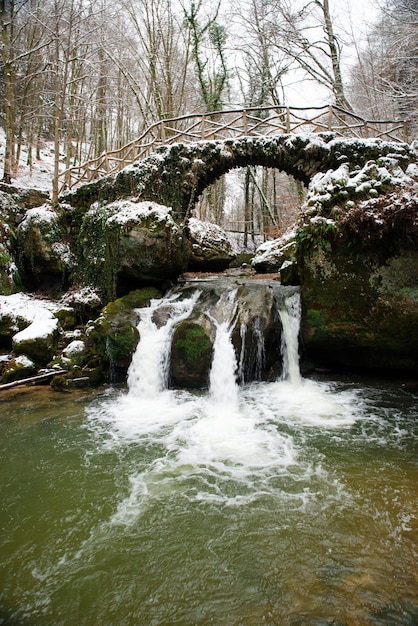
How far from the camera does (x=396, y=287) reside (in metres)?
6.84

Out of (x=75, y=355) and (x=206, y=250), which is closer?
(x=75, y=355)

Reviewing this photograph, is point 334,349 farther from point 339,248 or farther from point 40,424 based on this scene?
Result: point 40,424

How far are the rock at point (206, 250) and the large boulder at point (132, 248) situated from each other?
153 inches

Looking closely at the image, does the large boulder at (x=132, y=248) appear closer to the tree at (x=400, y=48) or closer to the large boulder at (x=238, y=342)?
the large boulder at (x=238, y=342)

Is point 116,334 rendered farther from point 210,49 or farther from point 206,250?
point 210,49

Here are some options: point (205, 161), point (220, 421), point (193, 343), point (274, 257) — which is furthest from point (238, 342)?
point (274, 257)

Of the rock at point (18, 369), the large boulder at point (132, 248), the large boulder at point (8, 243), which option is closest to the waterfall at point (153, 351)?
the large boulder at point (132, 248)

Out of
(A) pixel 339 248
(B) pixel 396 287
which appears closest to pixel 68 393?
(A) pixel 339 248

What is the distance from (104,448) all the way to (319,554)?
10.7 feet

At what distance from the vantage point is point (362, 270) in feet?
23.4

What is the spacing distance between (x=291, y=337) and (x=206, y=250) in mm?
7498

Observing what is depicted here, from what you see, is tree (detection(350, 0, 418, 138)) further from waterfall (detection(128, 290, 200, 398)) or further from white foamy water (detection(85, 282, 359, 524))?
waterfall (detection(128, 290, 200, 398))

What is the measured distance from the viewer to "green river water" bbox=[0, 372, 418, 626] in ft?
8.41

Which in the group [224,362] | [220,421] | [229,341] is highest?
[229,341]
